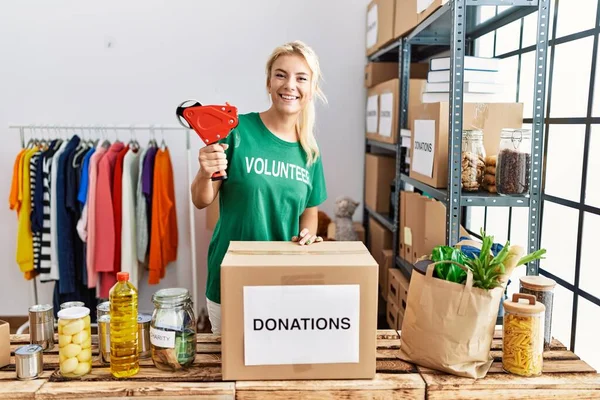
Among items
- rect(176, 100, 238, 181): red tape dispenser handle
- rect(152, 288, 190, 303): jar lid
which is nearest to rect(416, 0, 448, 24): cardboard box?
rect(176, 100, 238, 181): red tape dispenser handle

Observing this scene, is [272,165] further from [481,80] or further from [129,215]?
[129,215]

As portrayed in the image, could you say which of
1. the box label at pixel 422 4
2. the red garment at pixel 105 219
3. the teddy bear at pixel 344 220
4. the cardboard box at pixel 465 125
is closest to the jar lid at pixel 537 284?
the cardboard box at pixel 465 125

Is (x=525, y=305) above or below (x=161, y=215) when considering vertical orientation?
above

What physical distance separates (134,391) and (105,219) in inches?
83.1

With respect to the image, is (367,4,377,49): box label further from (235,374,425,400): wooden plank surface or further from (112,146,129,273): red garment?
(235,374,425,400): wooden plank surface

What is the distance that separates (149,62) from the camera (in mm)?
3547

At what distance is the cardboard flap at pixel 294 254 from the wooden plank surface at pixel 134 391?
0.26 meters

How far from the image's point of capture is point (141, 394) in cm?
112

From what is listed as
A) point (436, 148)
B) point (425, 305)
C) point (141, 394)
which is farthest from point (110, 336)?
point (436, 148)

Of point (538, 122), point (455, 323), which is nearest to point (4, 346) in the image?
point (455, 323)

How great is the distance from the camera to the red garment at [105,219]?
3061 millimetres

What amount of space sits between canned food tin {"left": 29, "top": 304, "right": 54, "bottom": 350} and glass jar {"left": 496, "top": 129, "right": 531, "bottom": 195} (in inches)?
58.5

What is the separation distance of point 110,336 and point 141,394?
0.15 m

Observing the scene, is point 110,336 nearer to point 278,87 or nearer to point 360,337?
point 360,337
